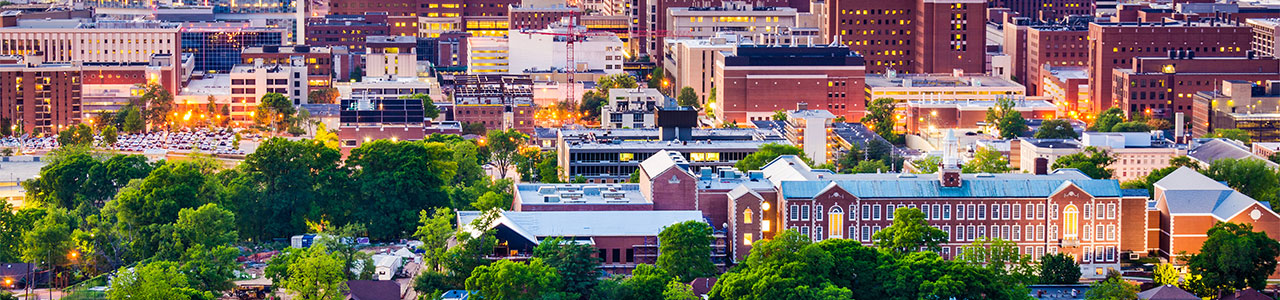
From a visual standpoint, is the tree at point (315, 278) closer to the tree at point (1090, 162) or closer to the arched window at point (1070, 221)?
the arched window at point (1070, 221)

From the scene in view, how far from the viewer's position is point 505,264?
128 metres

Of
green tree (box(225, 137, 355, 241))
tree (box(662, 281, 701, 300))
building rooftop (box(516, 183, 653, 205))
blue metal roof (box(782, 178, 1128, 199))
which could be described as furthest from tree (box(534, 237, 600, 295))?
green tree (box(225, 137, 355, 241))

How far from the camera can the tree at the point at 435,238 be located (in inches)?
5507

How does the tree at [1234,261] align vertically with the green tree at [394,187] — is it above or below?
below

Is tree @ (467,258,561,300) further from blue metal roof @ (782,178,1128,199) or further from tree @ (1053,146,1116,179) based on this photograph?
tree @ (1053,146,1116,179)

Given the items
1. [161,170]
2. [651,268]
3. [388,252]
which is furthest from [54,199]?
[651,268]

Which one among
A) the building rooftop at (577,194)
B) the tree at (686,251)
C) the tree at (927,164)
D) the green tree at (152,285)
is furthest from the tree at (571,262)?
the tree at (927,164)

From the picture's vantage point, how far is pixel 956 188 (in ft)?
485

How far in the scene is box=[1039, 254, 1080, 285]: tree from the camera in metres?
142

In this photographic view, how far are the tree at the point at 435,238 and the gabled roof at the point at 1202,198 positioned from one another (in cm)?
4297

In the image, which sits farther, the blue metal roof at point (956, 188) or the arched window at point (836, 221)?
the blue metal roof at point (956, 188)

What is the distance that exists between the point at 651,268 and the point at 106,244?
35.3 meters

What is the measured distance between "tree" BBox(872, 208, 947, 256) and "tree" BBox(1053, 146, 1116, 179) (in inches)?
1112

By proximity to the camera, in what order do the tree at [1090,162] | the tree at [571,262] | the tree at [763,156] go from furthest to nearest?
1. the tree at [763,156]
2. the tree at [1090,162]
3. the tree at [571,262]
